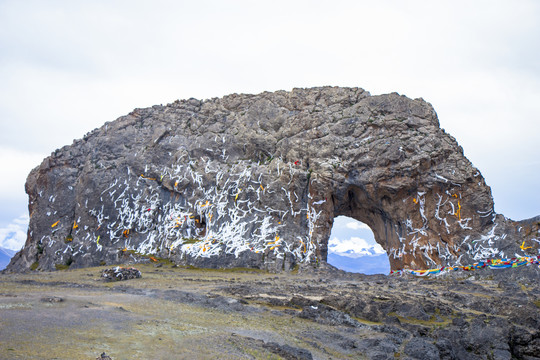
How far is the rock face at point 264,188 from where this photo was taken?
3322 cm

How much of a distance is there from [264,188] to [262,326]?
80.5 ft

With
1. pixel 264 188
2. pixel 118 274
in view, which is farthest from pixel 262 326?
pixel 264 188

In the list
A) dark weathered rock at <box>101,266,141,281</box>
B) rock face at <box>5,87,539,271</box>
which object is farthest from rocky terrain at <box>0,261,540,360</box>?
rock face at <box>5,87,539,271</box>

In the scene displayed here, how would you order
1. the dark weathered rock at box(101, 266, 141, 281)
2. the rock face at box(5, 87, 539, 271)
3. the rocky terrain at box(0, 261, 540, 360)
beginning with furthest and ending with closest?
the rock face at box(5, 87, 539, 271) → the dark weathered rock at box(101, 266, 141, 281) → the rocky terrain at box(0, 261, 540, 360)

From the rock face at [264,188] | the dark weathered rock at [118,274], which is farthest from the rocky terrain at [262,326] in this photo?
the rock face at [264,188]

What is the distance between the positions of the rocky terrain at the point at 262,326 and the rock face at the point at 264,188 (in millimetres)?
13589

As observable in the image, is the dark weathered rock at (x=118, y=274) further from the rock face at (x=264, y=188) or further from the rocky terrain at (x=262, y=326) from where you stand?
the rock face at (x=264, y=188)

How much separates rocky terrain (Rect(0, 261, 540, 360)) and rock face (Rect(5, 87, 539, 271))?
13.6 metres

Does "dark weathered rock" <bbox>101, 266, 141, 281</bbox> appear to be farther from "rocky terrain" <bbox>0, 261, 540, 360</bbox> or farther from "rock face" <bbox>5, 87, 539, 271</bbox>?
"rock face" <bbox>5, 87, 539, 271</bbox>

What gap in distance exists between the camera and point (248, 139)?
132 ft

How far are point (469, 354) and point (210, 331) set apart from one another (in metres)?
7.30

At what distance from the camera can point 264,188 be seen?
119 ft

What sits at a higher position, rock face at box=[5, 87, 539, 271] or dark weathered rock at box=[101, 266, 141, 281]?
rock face at box=[5, 87, 539, 271]

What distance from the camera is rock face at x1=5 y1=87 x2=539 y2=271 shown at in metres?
33.2
